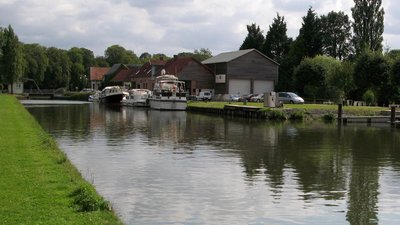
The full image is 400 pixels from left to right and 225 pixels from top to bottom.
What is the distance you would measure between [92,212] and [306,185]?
24.7ft

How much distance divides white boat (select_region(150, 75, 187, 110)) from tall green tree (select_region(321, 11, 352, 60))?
35497mm

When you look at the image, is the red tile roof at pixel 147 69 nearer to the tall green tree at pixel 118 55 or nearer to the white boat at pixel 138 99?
the white boat at pixel 138 99

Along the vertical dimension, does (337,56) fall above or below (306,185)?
above

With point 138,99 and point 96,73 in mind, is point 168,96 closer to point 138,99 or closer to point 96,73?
point 138,99

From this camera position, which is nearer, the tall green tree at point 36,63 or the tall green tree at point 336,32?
the tall green tree at point 336,32

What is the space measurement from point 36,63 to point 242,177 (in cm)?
11098

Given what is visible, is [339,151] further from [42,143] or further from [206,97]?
[206,97]

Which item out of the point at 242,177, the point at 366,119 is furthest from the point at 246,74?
the point at 242,177

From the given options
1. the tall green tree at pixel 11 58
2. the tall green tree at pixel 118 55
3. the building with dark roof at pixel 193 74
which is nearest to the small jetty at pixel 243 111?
the building with dark roof at pixel 193 74

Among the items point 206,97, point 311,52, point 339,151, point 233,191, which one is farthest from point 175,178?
point 311,52

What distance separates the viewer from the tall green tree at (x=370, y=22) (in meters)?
75.4

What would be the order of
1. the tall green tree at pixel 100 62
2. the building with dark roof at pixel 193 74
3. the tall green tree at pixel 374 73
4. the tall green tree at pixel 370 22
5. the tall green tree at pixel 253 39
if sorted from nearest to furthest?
1. the tall green tree at pixel 374 73
2. the tall green tree at pixel 370 22
3. the building with dark roof at pixel 193 74
4. the tall green tree at pixel 253 39
5. the tall green tree at pixel 100 62

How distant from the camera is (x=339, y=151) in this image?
78.5 ft

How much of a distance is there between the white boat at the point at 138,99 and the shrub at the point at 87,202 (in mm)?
61743
